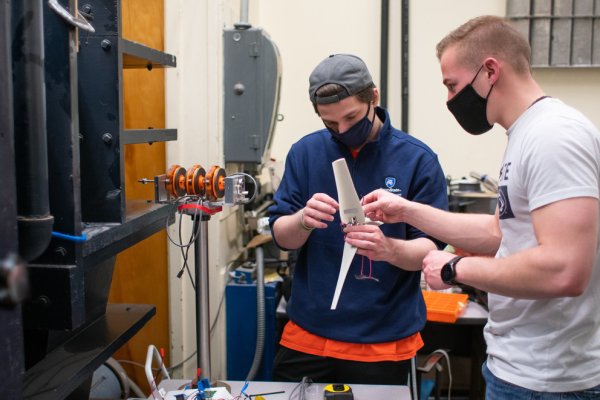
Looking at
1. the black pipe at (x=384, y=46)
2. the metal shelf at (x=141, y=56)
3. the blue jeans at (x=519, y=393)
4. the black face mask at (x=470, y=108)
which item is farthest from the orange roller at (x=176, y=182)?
the black pipe at (x=384, y=46)

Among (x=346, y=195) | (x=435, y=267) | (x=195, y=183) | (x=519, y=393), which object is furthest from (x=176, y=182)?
(x=519, y=393)

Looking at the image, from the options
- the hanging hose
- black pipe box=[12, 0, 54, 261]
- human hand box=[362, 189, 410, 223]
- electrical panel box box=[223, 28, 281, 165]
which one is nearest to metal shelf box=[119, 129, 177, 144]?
black pipe box=[12, 0, 54, 261]

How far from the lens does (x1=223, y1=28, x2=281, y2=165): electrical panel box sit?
2.74 metres

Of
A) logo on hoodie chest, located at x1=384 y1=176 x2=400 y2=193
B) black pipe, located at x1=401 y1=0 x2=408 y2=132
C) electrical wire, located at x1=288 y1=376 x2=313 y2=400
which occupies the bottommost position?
electrical wire, located at x1=288 y1=376 x2=313 y2=400

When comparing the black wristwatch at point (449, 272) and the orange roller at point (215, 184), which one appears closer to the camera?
the black wristwatch at point (449, 272)

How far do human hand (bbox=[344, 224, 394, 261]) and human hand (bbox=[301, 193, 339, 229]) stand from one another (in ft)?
0.23

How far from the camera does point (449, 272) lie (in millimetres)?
1327

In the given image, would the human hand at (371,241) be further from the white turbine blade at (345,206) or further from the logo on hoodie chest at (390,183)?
the logo on hoodie chest at (390,183)

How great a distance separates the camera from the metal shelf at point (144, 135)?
1.21m

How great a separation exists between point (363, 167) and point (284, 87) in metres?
2.14

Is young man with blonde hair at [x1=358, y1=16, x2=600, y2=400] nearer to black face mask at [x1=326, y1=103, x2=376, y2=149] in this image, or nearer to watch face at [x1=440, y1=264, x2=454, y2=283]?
watch face at [x1=440, y1=264, x2=454, y2=283]

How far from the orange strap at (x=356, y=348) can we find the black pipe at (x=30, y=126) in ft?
3.43

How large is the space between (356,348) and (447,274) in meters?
0.49

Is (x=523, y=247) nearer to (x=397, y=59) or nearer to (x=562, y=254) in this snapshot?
(x=562, y=254)
